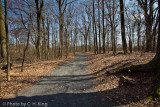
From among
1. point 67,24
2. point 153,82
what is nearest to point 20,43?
point 67,24

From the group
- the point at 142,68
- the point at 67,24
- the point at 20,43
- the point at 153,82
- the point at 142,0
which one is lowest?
the point at 153,82

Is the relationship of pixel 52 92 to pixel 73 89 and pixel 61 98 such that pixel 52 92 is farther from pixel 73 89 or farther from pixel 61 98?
pixel 73 89

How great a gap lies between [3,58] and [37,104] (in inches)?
337

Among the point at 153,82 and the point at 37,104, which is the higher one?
the point at 153,82

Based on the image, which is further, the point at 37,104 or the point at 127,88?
the point at 127,88

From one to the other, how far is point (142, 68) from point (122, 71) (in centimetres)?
112

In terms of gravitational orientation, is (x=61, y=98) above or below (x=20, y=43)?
below

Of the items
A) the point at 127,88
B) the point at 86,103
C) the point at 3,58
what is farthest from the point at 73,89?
the point at 3,58

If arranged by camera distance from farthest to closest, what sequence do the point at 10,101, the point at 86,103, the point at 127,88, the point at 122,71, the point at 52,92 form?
the point at 122,71
the point at 52,92
the point at 127,88
the point at 10,101
the point at 86,103

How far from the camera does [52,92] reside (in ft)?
14.7

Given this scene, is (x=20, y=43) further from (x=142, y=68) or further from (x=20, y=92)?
(x=142, y=68)

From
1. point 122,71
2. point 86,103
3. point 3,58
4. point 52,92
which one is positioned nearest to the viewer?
point 86,103

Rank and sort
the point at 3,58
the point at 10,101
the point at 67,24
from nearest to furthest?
1. the point at 10,101
2. the point at 3,58
3. the point at 67,24

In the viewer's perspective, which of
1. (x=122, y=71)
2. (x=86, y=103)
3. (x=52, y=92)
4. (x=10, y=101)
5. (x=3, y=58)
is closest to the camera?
(x=86, y=103)
